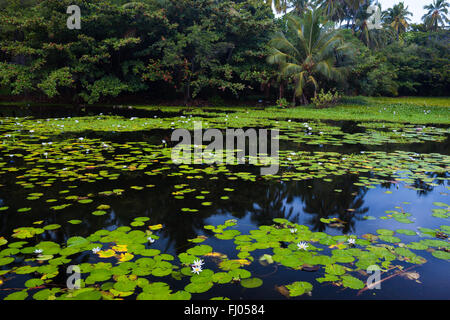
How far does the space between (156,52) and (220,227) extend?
16.6 m

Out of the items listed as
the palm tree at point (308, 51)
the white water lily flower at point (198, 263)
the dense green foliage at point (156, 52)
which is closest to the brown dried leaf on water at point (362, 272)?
the white water lily flower at point (198, 263)

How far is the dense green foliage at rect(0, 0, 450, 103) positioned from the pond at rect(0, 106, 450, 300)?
38.7 ft

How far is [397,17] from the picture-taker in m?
42.5

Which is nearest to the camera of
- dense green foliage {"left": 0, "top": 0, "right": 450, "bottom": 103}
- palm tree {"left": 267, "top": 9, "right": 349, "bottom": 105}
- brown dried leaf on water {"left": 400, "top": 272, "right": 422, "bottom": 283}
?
brown dried leaf on water {"left": 400, "top": 272, "right": 422, "bottom": 283}

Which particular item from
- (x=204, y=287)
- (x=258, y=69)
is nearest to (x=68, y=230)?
(x=204, y=287)

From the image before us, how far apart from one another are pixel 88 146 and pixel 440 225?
5.97m

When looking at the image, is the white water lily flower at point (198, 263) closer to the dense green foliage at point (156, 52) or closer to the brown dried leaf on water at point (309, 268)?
the brown dried leaf on water at point (309, 268)

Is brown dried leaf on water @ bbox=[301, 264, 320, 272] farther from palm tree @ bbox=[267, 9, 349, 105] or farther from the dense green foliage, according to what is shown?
palm tree @ bbox=[267, 9, 349, 105]

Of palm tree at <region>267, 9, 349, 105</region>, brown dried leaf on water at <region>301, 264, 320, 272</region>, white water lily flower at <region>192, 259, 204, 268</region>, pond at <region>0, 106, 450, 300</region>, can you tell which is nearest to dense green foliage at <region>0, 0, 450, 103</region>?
palm tree at <region>267, 9, 349, 105</region>

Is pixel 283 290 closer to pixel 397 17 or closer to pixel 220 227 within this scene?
pixel 220 227

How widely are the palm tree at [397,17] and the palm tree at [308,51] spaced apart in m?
30.5

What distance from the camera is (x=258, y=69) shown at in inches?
749

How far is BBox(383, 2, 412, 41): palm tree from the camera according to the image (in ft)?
137

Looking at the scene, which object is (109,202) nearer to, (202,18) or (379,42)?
(202,18)
